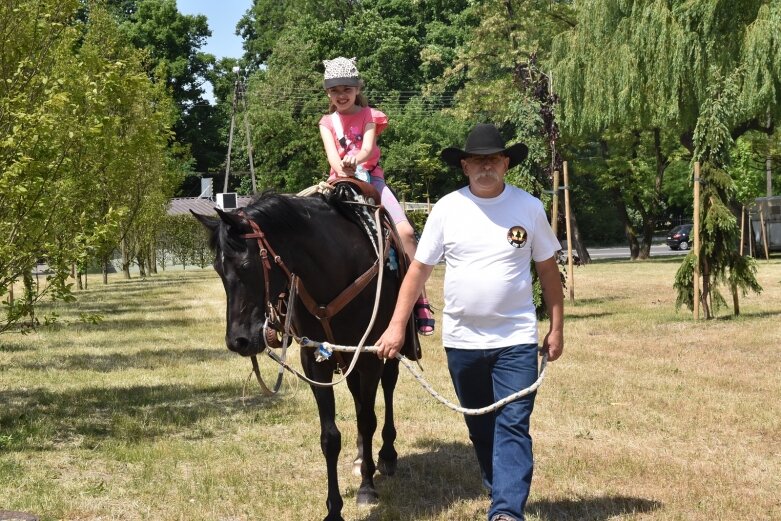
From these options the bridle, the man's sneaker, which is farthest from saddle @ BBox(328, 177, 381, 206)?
the man's sneaker

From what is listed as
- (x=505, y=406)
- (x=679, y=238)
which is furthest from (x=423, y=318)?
(x=679, y=238)

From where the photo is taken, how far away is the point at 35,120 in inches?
366

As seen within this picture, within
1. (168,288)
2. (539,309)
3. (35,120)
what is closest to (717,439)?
(35,120)

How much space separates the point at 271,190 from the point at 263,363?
7.98 m

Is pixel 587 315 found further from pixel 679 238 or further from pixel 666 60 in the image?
pixel 679 238

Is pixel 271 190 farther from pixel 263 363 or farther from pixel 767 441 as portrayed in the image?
pixel 263 363

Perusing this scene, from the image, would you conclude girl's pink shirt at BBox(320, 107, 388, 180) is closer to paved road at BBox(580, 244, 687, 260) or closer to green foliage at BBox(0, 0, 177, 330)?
green foliage at BBox(0, 0, 177, 330)

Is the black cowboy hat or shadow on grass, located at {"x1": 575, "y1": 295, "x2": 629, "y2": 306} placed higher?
the black cowboy hat

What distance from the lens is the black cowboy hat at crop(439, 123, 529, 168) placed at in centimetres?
525

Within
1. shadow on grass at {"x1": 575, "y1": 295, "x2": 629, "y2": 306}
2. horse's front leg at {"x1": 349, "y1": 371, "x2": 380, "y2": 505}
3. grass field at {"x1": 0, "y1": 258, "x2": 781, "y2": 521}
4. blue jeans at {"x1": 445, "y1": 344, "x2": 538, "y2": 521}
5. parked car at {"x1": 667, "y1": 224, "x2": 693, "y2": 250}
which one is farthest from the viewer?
parked car at {"x1": 667, "y1": 224, "x2": 693, "y2": 250}

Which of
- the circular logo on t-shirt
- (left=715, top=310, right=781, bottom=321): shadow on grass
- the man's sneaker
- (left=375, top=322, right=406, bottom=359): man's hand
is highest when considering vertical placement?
the circular logo on t-shirt

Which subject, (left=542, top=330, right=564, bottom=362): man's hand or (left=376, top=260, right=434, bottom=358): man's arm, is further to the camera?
(left=542, top=330, right=564, bottom=362): man's hand

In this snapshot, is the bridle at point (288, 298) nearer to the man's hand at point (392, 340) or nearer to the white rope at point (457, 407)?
the white rope at point (457, 407)

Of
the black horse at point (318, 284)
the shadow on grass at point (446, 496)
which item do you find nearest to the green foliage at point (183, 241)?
the shadow on grass at point (446, 496)
